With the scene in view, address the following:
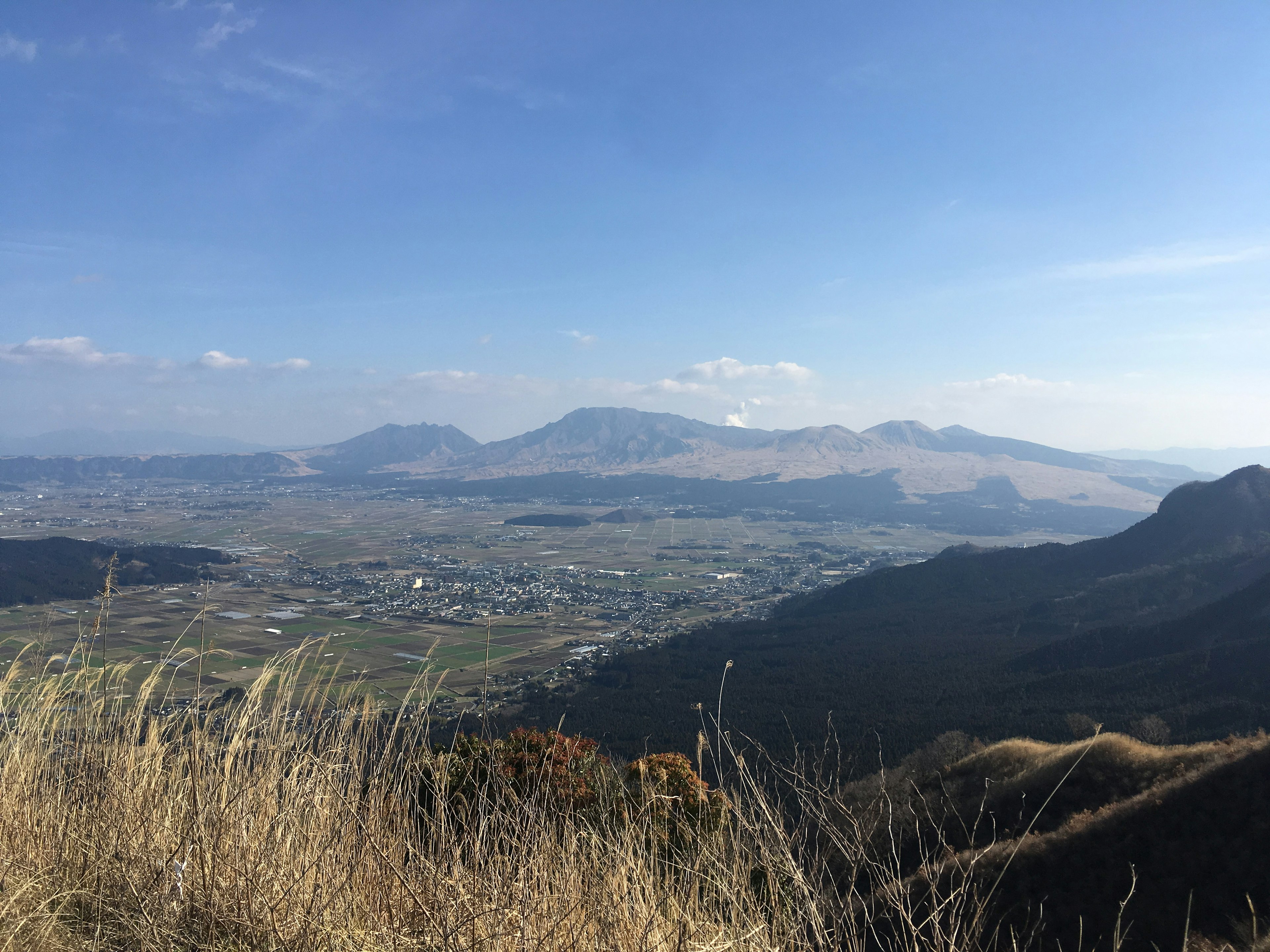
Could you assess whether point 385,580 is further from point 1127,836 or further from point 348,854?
point 348,854

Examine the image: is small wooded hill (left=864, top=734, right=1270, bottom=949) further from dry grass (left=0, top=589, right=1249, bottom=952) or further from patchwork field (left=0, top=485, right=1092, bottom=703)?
patchwork field (left=0, top=485, right=1092, bottom=703)

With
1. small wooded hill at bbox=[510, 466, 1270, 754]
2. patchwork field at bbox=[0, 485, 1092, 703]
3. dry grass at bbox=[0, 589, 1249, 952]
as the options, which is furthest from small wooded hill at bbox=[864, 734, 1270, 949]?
patchwork field at bbox=[0, 485, 1092, 703]

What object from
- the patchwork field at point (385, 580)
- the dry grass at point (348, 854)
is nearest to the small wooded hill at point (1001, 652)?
the patchwork field at point (385, 580)

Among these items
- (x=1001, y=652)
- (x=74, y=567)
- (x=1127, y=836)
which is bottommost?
(x=1001, y=652)

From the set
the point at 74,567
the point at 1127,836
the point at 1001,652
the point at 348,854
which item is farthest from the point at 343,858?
the point at 74,567

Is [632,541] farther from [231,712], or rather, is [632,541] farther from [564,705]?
[231,712]

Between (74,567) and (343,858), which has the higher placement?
(343,858)
